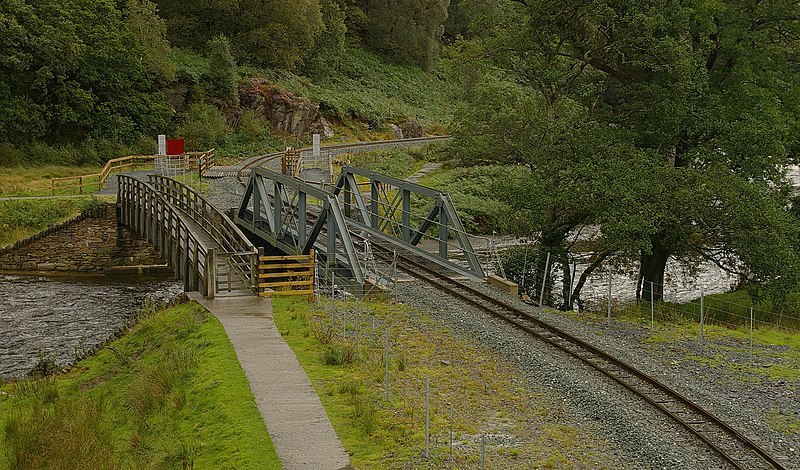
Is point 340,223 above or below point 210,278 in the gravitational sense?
above

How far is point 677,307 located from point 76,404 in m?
17.6

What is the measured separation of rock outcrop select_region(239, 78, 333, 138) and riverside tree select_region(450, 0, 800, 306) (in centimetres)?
4160

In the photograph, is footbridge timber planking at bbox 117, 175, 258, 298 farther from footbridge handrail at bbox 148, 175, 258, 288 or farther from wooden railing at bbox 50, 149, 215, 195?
wooden railing at bbox 50, 149, 215, 195

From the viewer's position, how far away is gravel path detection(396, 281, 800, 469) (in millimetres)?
13078

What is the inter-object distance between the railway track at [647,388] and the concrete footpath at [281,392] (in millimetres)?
5145

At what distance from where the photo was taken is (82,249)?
38.2m

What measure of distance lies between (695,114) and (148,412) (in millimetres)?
17204

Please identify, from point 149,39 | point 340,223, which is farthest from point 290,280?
point 149,39

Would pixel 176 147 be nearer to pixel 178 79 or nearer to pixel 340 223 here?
pixel 178 79

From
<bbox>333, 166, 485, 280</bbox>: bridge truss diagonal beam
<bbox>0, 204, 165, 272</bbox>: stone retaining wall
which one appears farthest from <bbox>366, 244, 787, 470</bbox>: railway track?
<bbox>0, 204, 165, 272</bbox>: stone retaining wall

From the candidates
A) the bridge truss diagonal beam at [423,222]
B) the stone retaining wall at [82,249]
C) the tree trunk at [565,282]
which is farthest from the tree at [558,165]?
the stone retaining wall at [82,249]

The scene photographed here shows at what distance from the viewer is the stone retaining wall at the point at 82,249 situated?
36.2m

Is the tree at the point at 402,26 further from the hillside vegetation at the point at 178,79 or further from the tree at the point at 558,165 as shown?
the tree at the point at 558,165

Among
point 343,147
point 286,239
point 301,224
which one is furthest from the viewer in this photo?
point 343,147
